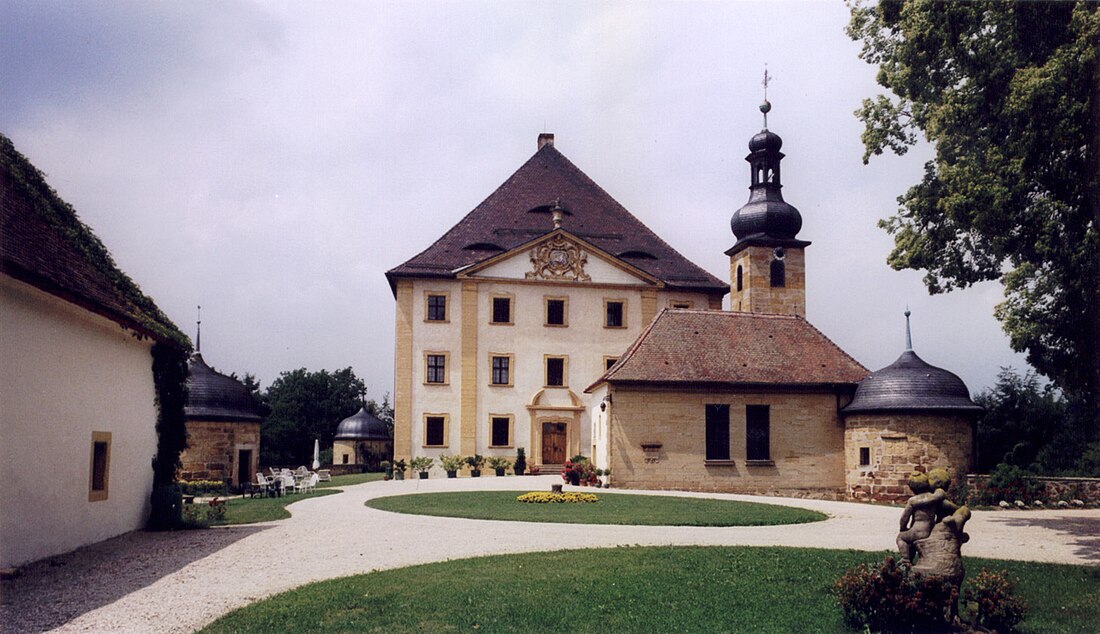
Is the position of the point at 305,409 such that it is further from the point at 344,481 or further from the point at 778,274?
the point at 778,274

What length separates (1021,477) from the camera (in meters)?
23.3

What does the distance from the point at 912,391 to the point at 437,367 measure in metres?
21.8

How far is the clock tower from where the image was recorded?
40.2 meters

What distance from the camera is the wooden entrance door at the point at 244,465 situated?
3347 centimetres

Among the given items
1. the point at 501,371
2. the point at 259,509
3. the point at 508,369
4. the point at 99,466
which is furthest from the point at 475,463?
the point at 99,466

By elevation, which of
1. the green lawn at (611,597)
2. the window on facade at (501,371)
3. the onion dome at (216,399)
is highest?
the window on facade at (501,371)

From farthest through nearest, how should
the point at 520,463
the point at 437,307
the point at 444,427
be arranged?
the point at 437,307 → the point at 444,427 → the point at 520,463

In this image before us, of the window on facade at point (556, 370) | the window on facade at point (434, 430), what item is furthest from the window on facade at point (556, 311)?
the window on facade at point (434, 430)

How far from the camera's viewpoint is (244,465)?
1334 inches

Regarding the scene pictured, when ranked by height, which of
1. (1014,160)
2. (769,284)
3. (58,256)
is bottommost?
(58,256)

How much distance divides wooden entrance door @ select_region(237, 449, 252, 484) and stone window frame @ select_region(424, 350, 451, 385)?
9249mm

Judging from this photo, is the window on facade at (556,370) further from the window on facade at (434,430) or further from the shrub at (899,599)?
the shrub at (899,599)

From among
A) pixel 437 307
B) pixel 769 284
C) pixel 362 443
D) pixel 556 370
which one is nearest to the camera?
pixel 769 284

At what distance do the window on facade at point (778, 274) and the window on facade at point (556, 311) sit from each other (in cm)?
983
